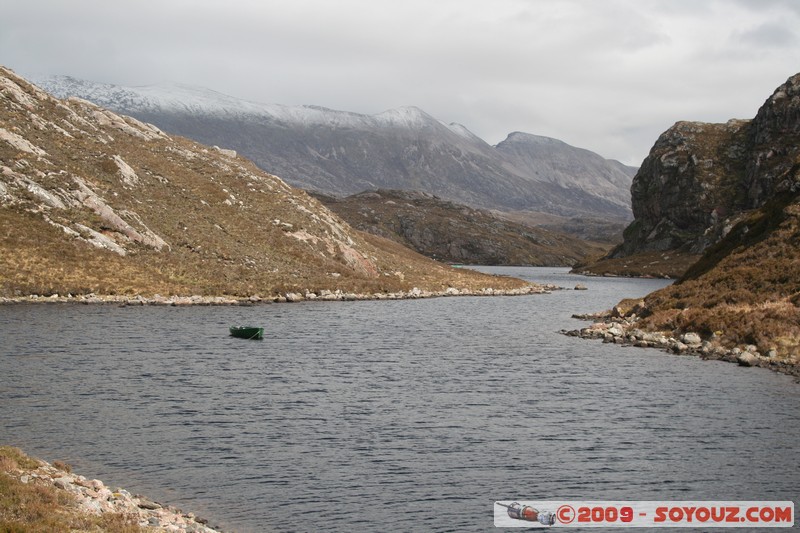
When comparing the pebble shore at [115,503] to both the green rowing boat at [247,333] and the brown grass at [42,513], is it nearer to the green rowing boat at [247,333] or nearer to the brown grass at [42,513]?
the brown grass at [42,513]

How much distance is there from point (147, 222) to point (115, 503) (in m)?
91.5

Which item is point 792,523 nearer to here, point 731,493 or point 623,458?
point 731,493

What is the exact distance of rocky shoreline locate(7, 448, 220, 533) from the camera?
66.7ft

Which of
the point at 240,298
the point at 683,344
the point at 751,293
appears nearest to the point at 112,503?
the point at 683,344

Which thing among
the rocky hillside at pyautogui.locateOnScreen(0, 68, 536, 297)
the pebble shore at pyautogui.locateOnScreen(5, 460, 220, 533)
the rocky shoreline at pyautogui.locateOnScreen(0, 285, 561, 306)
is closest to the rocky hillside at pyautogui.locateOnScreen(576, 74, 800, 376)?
the rocky shoreline at pyautogui.locateOnScreen(0, 285, 561, 306)

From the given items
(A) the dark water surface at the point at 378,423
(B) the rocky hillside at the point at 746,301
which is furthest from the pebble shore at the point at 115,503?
(B) the rocky hillside at the point at 746,301

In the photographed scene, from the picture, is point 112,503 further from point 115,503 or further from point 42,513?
point 42,513

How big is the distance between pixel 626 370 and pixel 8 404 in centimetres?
4296

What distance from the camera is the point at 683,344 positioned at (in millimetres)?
65250

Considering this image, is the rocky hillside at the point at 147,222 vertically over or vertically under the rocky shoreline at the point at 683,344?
over

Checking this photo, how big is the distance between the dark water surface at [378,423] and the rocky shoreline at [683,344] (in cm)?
234

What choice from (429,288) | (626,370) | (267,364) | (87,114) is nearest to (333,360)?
(267,364)

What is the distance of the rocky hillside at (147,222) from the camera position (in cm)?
9012

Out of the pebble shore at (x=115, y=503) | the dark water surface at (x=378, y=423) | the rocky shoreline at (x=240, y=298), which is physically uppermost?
the rocky shoreline at (x=240, y=298)
